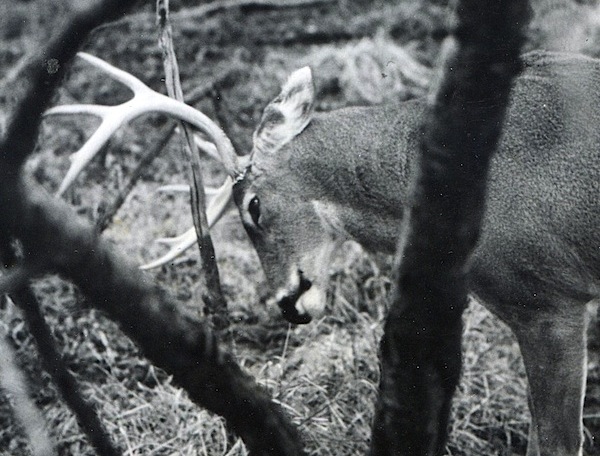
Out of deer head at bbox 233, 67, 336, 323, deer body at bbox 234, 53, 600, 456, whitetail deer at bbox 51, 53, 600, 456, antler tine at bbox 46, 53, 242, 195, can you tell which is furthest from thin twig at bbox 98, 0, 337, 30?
deer body at bbox 234, 53, 600, 456

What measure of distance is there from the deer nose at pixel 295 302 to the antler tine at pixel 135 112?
612 millimetres

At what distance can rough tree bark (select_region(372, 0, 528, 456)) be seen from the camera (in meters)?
1.77

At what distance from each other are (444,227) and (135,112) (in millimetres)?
2199

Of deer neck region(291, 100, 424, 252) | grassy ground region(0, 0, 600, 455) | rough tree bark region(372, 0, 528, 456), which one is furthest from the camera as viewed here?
grassy ground region(0, 0, 600, 455)

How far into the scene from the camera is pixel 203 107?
7129mm

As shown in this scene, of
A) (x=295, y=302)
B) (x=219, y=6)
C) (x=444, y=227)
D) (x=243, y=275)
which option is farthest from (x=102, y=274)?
(x=219, y=6)

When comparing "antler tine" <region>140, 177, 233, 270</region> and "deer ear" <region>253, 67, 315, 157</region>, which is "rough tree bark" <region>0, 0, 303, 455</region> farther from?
"antler tine" <region>140, 177, 233, 270</region>

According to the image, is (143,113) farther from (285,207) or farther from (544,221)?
(544,221)

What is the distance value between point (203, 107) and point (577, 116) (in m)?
3.99

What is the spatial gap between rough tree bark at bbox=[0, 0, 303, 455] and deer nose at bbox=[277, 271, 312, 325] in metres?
1.98

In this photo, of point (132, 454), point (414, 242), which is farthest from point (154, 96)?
point (414, 242)

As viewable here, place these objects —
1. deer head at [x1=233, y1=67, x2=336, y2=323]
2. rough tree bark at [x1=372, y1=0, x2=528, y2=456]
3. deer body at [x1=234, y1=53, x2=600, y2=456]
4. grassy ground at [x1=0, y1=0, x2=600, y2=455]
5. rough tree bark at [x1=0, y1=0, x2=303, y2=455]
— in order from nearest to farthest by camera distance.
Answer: rough tree bark at [x1=0, y1=0, x2=303, y2=455] → rough tree bark at [x1=372, y1=0, x2=528, y2=456] → deer body at [x1=234, y1=53, x2=600, y2=456] → deer head at [x1=233, y1=67, x2=336, y2=323] → grassy ground at [x1=0, y1=0, x2=600, y2=455]

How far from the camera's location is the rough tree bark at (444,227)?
1.77 m

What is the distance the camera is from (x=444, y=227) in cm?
201
